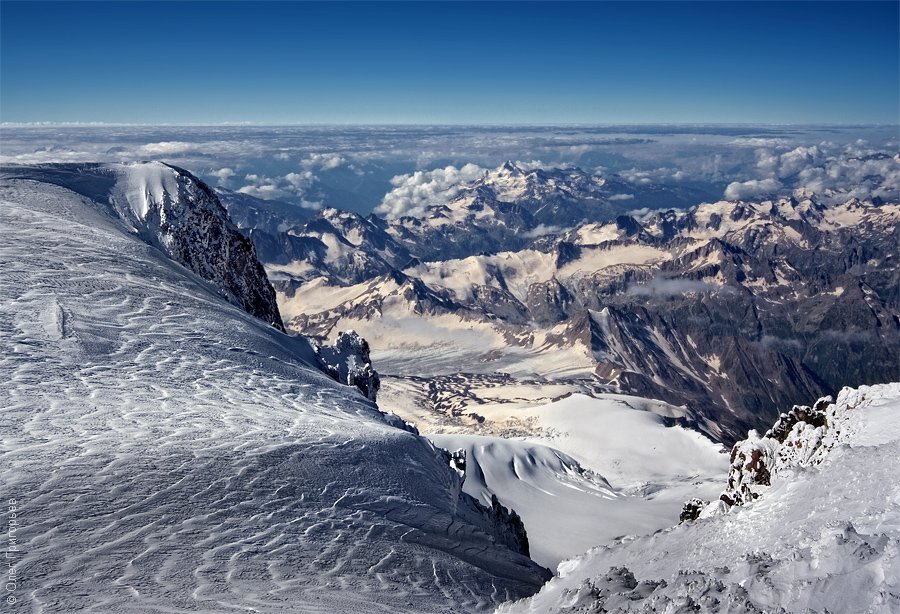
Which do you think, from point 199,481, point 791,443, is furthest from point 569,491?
point 199,481

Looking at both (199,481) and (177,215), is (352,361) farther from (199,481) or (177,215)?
(199,481)

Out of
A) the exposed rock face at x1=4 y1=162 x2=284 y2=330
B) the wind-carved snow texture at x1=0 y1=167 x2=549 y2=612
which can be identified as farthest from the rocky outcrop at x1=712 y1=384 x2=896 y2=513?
the exposed rock face at x1=4 y1=162 x2=284 y2=330

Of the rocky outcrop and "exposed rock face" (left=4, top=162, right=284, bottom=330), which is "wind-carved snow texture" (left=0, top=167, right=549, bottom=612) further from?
"exposed rock face" (left=4, top=162, right=284, bottom=330)

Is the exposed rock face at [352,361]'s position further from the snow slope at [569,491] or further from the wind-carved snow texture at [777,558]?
the wind-carved snow texture at [777,558]

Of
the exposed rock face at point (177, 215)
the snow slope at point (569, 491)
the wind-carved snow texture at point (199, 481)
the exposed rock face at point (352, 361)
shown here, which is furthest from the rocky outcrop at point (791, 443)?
the exposed rock face at point (177, 215)

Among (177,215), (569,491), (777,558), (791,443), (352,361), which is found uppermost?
(177,215)

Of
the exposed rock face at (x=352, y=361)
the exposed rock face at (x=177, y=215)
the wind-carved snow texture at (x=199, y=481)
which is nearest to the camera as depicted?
the wind-carved snow texture at (x=199, y=481)
